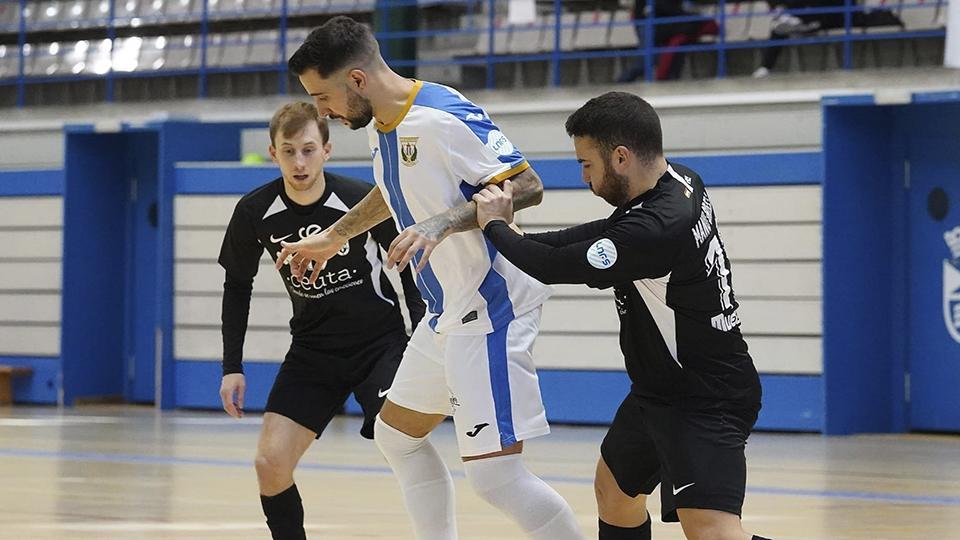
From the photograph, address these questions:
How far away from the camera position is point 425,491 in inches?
198

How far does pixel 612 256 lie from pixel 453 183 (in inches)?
25.9

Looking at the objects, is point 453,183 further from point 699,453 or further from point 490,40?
point 490,40

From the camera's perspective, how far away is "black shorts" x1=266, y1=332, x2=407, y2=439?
18.4 ft

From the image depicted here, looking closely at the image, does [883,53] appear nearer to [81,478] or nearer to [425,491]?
[81,478]

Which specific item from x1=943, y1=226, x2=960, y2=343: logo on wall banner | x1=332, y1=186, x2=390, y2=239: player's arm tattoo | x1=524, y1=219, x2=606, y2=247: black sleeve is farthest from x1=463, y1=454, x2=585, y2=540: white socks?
x1=943, y1=226, x2=960, y2=343: logo on wall banner

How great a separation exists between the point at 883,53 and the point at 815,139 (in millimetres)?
1197

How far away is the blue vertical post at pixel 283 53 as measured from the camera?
51.0 feet

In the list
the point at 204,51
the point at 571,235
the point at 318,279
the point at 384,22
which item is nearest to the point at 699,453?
the point at 571,235

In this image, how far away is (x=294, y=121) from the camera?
18.4 feet

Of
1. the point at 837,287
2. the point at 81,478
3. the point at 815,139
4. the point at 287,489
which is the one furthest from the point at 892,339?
the point at 287,489

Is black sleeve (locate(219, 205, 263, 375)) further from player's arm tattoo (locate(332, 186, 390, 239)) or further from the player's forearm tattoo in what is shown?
the player's forearm tattoo

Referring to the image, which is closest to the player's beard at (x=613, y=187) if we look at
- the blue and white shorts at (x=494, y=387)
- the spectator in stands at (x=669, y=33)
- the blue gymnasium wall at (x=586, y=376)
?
the blue and white shorts at (x=494, y=387)

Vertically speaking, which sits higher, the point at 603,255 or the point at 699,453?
the point at 603,255

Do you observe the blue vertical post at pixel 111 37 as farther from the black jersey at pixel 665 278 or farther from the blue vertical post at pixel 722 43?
the black jersey at pixel 665 278
